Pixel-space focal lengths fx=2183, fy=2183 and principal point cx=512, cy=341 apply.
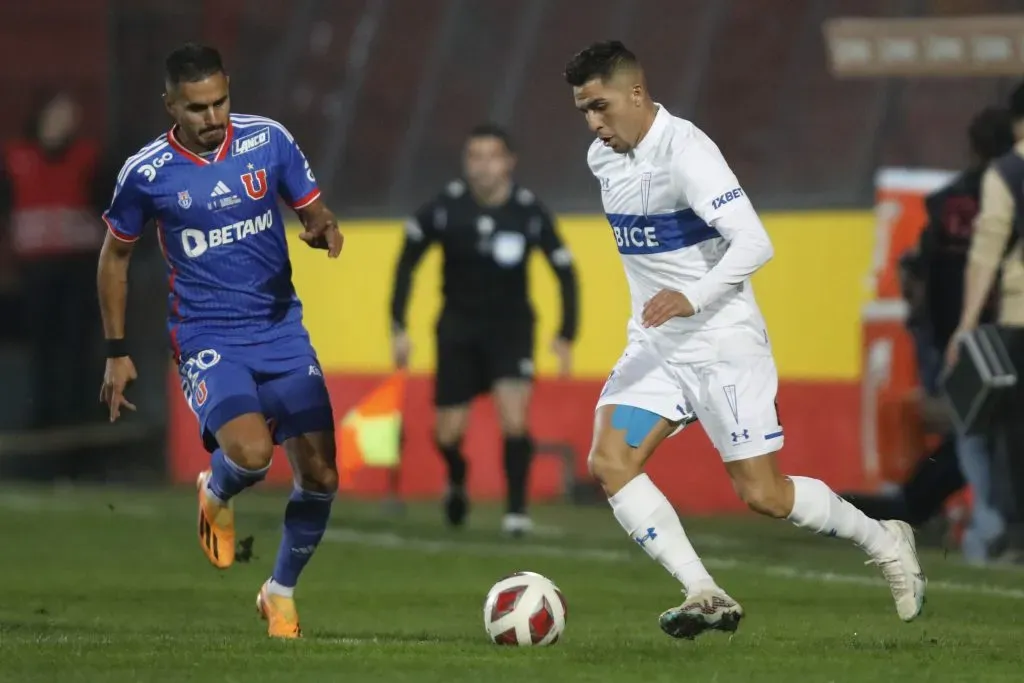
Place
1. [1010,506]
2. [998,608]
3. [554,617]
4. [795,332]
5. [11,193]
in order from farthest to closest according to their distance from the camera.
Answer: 1. [11,193]
2. [795,332]
3. [1010,506]
4. [998,608]
5. [554,617]

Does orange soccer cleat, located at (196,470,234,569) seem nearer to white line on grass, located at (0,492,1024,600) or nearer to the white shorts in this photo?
the white shorts

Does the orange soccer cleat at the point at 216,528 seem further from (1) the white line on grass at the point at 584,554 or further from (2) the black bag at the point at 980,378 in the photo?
(2) the black bag at the point at 980,378

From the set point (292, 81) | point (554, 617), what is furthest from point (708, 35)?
point (554, 617)

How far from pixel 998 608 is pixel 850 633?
4.06 feet

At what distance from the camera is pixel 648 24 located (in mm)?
16797

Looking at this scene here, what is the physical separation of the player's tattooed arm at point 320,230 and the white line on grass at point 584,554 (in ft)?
10.8

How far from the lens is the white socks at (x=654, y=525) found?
7.33 meters

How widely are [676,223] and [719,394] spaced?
596 mm

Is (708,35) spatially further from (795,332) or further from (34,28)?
(34,28)

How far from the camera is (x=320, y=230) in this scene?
25.9ft

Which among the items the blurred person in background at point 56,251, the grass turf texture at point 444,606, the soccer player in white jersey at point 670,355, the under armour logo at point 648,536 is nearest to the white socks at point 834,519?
the soccer player in white jersey at point 670,355

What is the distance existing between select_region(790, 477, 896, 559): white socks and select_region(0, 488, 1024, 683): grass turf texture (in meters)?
0.33

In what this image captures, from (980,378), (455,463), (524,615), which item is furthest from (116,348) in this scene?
(455,463)

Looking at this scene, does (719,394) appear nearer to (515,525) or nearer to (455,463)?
(515,525)
